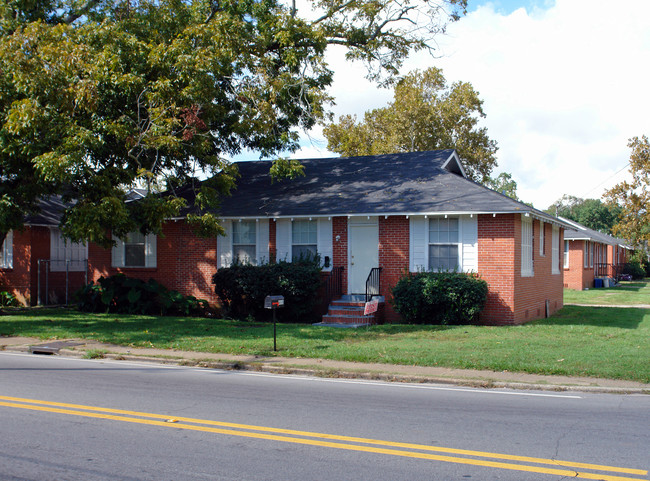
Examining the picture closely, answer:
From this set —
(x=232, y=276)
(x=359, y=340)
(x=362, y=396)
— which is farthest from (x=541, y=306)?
(x=362, y=396)

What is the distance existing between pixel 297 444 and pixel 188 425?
149 centimetres

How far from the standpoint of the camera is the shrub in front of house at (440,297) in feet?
52.6

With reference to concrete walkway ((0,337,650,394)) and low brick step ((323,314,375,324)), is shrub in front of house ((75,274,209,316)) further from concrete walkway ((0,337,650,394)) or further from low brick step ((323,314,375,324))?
concrete walkway ((0,337,650,394))

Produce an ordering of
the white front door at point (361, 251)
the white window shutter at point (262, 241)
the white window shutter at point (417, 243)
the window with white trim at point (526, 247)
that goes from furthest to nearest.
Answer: the white window shutter at point (262, 241), the white front door at point (361, 251), the window with white trim at point (526, 247), the white window shutter at point (417, 243)

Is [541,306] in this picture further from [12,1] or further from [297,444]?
[12,1]

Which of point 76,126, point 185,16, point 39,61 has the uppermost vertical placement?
point 185,16

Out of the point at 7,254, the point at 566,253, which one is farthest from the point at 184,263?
the point at 566,253

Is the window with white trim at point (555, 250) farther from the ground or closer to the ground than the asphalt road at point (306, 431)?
farther from the ground

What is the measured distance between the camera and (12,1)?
750 inches

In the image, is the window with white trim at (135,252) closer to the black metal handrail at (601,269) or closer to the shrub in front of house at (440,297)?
the shrub in front of house at (440,297)

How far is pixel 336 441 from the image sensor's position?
641 cm

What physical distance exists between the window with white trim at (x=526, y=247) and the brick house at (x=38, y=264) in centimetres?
1754

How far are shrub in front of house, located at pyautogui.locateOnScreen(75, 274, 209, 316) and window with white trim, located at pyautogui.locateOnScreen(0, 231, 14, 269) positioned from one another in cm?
557

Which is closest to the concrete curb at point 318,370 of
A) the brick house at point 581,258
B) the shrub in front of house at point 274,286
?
the shrub in front of house at point 274,286
